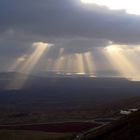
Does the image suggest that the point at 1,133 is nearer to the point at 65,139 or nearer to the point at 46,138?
the point at 46,138

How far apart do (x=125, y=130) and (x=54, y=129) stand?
157 ft

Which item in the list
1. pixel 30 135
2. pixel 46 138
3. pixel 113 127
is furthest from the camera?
pixel 30 135

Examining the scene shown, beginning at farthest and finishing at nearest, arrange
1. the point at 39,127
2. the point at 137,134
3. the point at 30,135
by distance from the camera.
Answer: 1. the point at 39,127
2. the point at 30,135
3. the point at 137,134

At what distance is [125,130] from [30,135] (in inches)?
1179

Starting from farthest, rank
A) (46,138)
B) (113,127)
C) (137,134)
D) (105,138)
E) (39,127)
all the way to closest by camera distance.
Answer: (39,127)
(46,138)
(113,127)
(105,138)
(137,134)

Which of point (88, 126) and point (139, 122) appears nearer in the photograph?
point (139, 122)

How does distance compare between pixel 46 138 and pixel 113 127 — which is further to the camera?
pixel 46 138

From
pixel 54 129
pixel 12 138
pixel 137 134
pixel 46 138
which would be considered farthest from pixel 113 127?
pixel 54 129

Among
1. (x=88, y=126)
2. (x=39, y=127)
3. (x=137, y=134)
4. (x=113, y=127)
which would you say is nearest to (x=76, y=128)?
(x=88, y=126)

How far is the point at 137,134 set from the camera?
52531mm

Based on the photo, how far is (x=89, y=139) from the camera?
59.4 m

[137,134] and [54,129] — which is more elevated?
[137,134]

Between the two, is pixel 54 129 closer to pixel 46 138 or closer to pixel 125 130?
pixel 46 138

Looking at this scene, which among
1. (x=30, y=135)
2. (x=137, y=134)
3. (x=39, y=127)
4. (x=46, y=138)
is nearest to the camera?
(x=137, y=134)
